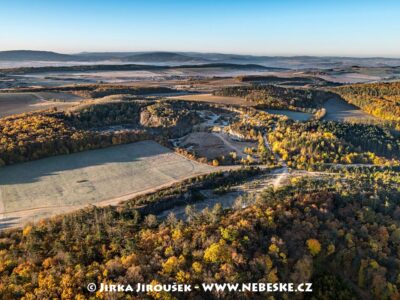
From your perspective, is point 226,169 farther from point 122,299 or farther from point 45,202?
point 122,299

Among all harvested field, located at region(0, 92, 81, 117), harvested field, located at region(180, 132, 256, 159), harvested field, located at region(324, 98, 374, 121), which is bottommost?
harvested field, located at region(180, 132, 256, 159)

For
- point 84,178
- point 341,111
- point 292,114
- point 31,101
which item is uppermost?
point 31,101

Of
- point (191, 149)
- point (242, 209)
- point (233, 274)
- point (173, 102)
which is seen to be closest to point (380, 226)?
point (242, 209)

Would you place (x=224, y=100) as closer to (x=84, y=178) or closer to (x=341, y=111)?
(x=341, y=111)

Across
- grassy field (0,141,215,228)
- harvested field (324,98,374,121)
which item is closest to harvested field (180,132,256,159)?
grassy field (0,141,215,228)

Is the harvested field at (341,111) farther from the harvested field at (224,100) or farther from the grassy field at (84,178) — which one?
the grassy field at (84,178)

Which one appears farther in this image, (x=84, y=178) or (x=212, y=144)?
(x=212, y=144)

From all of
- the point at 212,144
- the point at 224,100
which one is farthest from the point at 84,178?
the point at 224,100

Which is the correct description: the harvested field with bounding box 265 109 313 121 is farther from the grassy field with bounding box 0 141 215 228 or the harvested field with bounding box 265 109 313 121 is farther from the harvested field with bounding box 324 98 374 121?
the grassy field with bounding box 0 141 215 228
